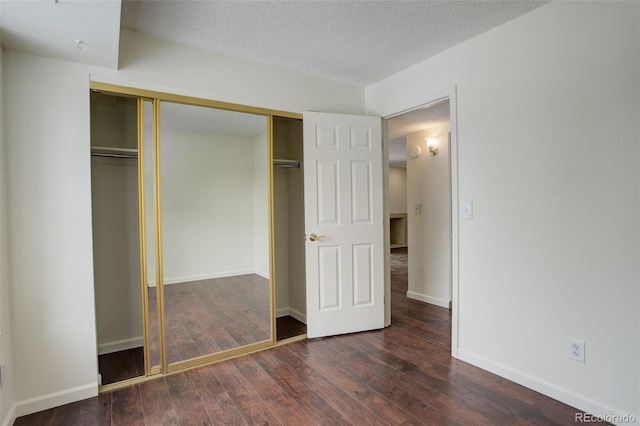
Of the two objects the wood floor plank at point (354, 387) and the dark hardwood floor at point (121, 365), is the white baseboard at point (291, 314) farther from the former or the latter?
the dark hardwood floor at point (121, 365)

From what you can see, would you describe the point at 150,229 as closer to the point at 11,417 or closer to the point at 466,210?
the point at 11,417

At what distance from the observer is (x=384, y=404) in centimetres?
193

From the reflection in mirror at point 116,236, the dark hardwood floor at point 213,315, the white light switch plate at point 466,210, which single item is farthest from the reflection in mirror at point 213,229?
the white light switch plate at point 466,210

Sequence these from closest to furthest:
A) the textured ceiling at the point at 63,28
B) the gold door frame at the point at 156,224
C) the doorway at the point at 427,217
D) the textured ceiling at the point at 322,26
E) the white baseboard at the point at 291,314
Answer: the textured ceiling at the point at 63,28 → the textured ceiling at the point at 322,26 → the gold door frame at the point at 156,224 → the white baseboard at the point at 291,314 → the doorway at the point at 427,217

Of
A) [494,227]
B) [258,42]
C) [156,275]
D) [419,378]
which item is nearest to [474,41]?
[494,227]

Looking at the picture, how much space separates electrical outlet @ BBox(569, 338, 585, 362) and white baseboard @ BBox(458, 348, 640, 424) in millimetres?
207

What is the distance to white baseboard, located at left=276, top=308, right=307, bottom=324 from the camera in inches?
131

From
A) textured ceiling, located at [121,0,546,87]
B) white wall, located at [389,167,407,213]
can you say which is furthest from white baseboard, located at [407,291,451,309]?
white wall, located at [389,167,407,213]

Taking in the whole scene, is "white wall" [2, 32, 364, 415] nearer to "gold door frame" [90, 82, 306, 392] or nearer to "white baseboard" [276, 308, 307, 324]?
"gold door frame" [90, 82, 306, 392]

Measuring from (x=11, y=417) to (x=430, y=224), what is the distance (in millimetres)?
3999

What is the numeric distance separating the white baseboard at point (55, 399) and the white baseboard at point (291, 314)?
1.65 meters

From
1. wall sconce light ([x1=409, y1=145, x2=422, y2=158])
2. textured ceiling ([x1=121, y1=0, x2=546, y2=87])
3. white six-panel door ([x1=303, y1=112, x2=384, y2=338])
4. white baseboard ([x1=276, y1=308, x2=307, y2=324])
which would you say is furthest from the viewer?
wall sconce light ([x1=409, y1=145, x2=422, y2=158])

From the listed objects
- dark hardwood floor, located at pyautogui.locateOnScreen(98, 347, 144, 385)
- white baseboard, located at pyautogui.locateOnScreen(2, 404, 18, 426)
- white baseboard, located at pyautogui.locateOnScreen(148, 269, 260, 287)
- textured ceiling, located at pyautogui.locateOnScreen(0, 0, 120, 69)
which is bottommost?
dark hardwood floor, located at pyautogui.locateOnScreen(98, 347, 144, 385)

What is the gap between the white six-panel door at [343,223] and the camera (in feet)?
9.48
